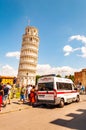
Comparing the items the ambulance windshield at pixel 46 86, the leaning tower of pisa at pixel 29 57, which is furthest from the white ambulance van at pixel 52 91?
the leaning tower of pisa at pixel 29 57

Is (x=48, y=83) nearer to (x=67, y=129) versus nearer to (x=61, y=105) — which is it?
(x=61, y=105)

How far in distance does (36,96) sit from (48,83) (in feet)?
6.35

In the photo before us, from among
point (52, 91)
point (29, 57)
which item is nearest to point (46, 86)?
point (52, 91)

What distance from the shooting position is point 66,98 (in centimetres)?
1655

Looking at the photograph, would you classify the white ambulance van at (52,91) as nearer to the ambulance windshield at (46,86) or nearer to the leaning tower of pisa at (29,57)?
the ambulance windshield at (46,86)

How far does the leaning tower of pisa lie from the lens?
95.1m

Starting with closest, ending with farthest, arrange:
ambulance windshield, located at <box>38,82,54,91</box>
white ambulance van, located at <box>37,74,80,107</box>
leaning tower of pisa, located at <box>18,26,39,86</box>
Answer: white ambulance van, located at <box>37,74,80,107</box>, ambulance windshield, located at <box>38,82,54,91</box>, leaning tower of pisa, located at <box>18,26,39,86</box>

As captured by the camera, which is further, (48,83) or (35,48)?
(35,48)

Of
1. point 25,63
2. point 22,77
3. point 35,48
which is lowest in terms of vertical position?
point 22,77

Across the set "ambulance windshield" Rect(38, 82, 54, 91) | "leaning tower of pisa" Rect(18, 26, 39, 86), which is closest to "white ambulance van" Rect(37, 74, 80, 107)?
"ambulance windshield" Rect(38, 82, 54, 91)

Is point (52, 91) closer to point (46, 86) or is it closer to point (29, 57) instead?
point (46, 86)

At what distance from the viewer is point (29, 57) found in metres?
96.4

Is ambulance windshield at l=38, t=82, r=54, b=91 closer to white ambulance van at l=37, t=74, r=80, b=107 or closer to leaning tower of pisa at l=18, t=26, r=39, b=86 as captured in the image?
white ambulance van at l=37, t=74, r=80, b=107

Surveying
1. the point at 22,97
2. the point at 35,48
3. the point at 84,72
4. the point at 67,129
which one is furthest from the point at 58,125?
the point at 35,48
